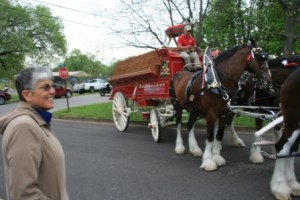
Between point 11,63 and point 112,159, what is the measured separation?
128 feet

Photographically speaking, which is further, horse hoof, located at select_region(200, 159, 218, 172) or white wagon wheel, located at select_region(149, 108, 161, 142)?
white wagon wheel, located at select_region(149, 108, 161, 142)

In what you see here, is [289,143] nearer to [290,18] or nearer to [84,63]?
[290,18]

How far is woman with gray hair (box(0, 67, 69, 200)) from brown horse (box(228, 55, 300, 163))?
192 inches

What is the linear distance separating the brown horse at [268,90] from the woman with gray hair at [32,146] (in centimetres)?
487

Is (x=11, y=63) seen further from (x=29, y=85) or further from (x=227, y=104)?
(x=29, y=85)

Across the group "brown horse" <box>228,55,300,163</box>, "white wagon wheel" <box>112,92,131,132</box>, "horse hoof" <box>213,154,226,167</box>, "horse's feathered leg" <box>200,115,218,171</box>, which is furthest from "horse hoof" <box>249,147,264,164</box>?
"white wagon wheel" <box>112,92,131,132</box>

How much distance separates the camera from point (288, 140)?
16.4 ft

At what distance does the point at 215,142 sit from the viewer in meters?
7.33


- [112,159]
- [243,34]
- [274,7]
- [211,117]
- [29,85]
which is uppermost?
[274,7]

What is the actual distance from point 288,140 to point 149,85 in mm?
5927

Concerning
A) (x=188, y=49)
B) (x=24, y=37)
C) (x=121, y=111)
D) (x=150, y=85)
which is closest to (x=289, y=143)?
(x=188, y=49)

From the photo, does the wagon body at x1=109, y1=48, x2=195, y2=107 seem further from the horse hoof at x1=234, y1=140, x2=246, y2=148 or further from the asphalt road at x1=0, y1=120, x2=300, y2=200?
the horse hoof at x1=234, y1=140, x2=246, y2=148

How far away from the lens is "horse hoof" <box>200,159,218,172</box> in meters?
6.72

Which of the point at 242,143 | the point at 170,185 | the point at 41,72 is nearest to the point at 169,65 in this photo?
the point at 242,143
